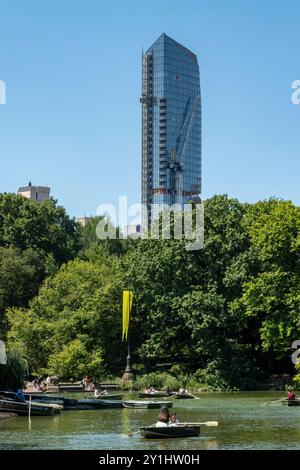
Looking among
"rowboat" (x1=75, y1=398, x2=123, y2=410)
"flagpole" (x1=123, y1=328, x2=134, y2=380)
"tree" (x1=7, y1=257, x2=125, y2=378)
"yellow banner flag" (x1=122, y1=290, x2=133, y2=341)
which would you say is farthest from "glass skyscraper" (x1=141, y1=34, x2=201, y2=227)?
"rowboat" (x1=75, y1=398, x2=123, y2=410)

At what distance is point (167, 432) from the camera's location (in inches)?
1499

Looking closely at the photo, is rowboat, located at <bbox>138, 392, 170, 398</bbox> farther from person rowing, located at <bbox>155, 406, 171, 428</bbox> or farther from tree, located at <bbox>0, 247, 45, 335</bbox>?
tree, located at <bbox>0, 247, 45, 335</bbox>

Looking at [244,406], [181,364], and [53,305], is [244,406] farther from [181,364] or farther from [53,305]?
[53,305]

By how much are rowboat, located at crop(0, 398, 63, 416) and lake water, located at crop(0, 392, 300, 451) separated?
0.54 meters

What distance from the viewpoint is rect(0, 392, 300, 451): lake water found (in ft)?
118

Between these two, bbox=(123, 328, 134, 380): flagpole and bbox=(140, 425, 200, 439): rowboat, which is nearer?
bbox=(140, 425, 200, 439): rowboat

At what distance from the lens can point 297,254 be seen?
2650 inches

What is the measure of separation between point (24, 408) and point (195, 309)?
83.4ft

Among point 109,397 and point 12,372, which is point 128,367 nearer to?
point 109,397

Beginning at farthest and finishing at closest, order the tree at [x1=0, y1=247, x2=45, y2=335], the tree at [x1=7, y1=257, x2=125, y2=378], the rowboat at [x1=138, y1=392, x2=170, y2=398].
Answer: the tree at [x1=0, y1=247, x2=45, y2=335] → the tree at [x1=7, y1=257, x2=125, y2=378] → the rowboat at [x1=138, y1=392, x2=170, y2=398]

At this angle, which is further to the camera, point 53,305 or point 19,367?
point 53,305

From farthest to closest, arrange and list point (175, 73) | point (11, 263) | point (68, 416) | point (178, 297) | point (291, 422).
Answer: point (175, 73) < point (11, 263) < point (178, 297) < point (68, 416) < point (291, 422)
